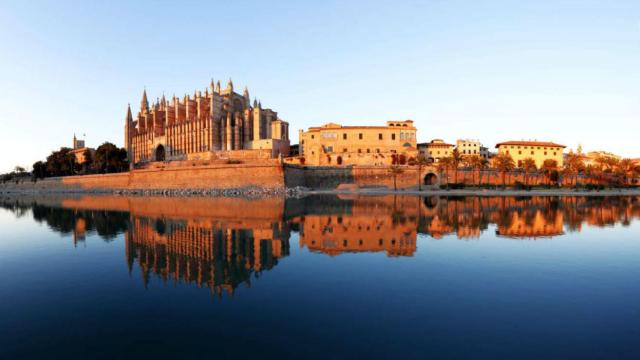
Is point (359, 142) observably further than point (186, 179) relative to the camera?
Yes

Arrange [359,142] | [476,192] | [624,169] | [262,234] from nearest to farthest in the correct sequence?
[262,234] → [476,192] → [624,169] → [359,142]

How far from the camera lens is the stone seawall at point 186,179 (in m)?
55.8

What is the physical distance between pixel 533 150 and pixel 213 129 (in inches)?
2954

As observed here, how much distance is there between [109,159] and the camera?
7700cm

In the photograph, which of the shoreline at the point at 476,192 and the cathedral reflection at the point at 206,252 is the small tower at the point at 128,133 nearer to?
the shoreline at the point at 476,192

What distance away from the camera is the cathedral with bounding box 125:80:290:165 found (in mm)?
72750

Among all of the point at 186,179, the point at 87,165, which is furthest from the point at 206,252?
the point at 87,165

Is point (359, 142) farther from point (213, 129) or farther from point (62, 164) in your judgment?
point (62, 164)

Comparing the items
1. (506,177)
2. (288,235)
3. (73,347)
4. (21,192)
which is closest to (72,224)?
(288,235)

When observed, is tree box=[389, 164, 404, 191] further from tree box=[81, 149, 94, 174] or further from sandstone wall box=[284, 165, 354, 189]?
tree box=[81, 149, 94, 174]

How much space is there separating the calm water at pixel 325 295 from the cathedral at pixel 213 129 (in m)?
53.8

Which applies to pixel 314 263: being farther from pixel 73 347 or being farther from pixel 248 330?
pixel 73 347

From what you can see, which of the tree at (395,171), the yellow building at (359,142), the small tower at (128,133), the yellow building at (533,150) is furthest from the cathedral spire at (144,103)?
the yellow building at (533,150)

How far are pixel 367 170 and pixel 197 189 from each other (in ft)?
94.1
